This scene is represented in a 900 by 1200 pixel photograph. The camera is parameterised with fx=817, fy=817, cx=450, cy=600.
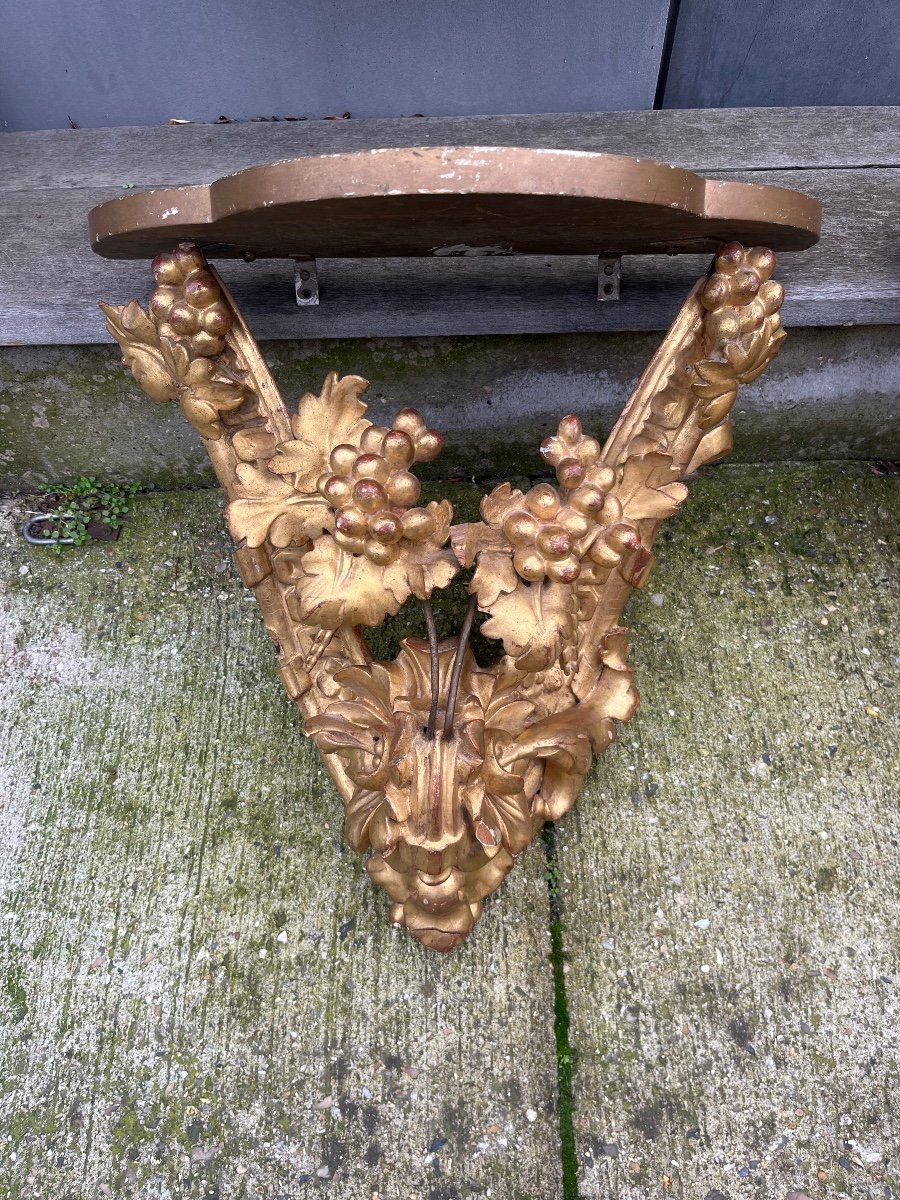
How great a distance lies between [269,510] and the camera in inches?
40.2

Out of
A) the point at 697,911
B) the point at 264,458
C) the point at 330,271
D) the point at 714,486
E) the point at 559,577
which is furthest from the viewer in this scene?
the point at 714,486

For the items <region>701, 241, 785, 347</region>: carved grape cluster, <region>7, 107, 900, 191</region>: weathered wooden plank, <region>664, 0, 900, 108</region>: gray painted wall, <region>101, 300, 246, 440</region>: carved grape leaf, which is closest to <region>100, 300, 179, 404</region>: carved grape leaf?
<region>101, 300, 246, 440</region>: carved grape leaf

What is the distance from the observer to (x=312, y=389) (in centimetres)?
155

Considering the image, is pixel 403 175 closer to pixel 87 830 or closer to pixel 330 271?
pixel 330 271

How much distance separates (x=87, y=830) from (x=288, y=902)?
37cm

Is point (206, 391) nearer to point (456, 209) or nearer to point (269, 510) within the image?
point (269, 510)

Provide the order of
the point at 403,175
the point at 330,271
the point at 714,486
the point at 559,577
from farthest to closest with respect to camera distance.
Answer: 1. the point at 714,486
2. the point at 330,271
3. the point at 559,577
4. the point at 403,175

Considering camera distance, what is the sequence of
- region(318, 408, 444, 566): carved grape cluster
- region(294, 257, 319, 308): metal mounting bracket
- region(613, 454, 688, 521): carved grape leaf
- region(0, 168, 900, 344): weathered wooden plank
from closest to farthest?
region(318, 408, 444, 566): carved grape cluster < region(613, 454, 688, 521): carved grape leaf < region(294, 257, 319, 308): metal mounting bracket < region(0, 168, 900, 344): weathered wooden plank

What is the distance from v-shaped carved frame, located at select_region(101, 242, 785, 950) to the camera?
36.5 inches

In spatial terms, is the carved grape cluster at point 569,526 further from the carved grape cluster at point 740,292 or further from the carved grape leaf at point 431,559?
the carved grape cluster at point 740,292

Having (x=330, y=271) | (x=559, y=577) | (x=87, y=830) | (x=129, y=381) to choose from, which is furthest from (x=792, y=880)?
(x=129, y=381)

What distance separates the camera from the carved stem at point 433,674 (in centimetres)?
105

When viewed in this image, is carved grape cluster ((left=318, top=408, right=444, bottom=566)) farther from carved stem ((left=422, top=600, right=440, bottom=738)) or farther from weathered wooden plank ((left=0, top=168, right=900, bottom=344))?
weathered wooden plank ((left=0, top=168, right=900, bottom=344))

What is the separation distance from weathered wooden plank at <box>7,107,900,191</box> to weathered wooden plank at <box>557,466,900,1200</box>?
0.59m
